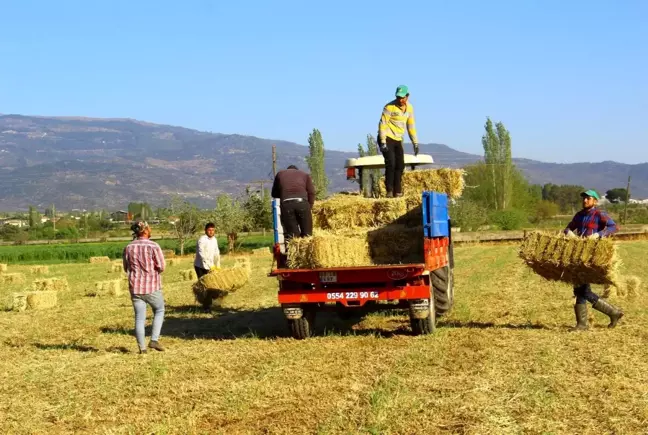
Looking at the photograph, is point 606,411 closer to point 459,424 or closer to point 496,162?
point 459,424

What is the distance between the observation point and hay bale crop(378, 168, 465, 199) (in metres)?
12.5

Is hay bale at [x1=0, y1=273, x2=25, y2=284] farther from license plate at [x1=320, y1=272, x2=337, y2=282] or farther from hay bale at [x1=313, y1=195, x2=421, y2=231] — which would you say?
license plate at [x1=320, y1=272, x2=337, y2=282]

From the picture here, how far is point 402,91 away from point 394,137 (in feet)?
2.38

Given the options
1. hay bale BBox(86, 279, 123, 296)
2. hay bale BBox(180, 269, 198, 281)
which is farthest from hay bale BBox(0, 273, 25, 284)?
hay bale BBox(86, 279, 123, 296)

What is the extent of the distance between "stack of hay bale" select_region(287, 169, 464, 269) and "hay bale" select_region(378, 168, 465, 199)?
3.85 feet

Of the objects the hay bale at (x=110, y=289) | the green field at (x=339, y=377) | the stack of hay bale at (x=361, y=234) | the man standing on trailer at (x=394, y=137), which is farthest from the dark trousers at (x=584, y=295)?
the hay bale at (x=110, y=289)

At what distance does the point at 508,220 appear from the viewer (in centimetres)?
6303

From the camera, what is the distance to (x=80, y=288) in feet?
73.5

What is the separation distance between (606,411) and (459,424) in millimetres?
1214

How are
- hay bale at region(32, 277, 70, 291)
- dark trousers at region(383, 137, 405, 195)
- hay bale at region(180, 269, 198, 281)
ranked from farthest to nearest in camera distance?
1. hay bale at region(180, 269, 198, 281)
2. hay bale at region(32, 277, 70, 291)
3. dark trousers at region(383, 137, 405, 195)

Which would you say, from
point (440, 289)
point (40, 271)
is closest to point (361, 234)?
point (440, 289)

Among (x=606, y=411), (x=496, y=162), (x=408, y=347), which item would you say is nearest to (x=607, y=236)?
(x=408, y=347)

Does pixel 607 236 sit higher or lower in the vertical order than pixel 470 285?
higher

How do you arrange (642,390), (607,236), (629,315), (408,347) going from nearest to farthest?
(642,390) < (408,347) < (607,236) < (629,315)
